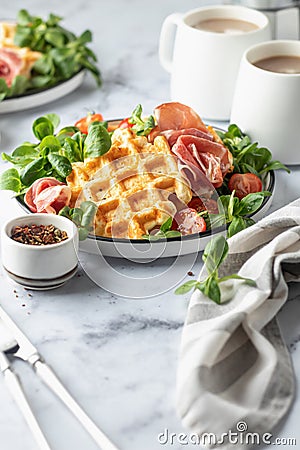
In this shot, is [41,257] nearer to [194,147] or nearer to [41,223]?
[41,223]

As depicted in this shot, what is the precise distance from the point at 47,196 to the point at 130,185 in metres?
0.14

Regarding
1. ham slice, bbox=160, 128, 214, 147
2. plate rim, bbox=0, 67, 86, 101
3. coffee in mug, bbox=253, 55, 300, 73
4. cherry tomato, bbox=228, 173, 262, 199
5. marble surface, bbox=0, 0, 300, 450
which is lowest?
marble surface, bbox=0, 0, 300, 450

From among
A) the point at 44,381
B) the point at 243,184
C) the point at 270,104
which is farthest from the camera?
the point at 270,104

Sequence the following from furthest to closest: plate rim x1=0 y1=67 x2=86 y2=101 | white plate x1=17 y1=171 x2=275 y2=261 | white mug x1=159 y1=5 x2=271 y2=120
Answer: plate rim x1=0 y1=67 x2=86 y2=101 < white mug x1=159 y1=5 x2=271 y2=120 < white plate x1=17 y1=171 x2=275 y2=261

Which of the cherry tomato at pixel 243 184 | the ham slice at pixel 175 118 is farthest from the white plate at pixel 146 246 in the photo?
the ham slice at pixel 175 118

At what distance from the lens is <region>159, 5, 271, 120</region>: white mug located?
1622 millimetres

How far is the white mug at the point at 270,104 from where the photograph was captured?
57.5 inches

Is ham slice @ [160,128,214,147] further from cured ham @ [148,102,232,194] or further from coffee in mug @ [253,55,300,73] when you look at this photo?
coffee in mug @ [253,55,300,73]

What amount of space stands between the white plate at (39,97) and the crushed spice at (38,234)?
627 mm

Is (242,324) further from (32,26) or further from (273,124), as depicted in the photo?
(32,26)

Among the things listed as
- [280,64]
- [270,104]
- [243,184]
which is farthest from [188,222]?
[280,64]

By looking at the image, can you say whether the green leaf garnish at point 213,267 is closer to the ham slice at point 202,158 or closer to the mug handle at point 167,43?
the ham slice at point 202,158

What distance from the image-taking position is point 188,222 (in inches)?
48.1

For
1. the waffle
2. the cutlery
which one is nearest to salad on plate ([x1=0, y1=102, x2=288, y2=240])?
the waffle
